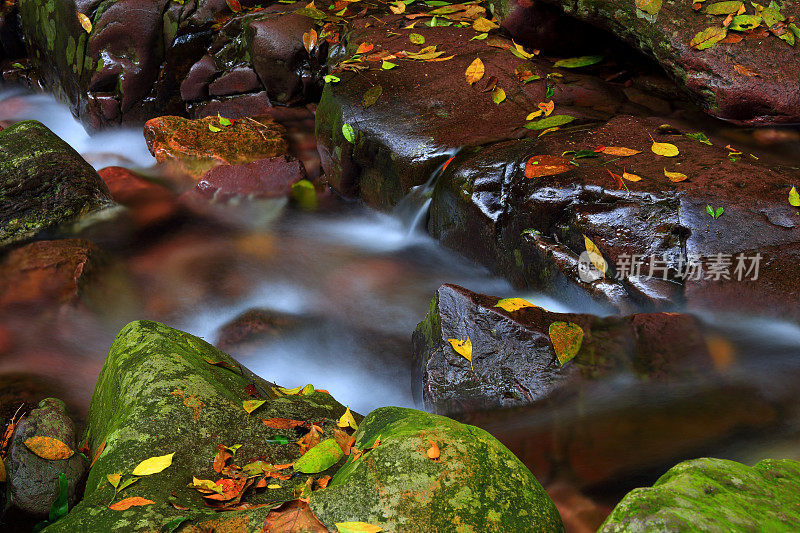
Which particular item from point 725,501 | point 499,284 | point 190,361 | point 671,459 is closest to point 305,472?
point 190,361

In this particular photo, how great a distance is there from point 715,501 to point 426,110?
432cm

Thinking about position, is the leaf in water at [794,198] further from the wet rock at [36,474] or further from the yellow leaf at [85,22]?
the yellow leaf at [85,22]

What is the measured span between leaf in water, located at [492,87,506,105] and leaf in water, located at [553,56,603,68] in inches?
40.5

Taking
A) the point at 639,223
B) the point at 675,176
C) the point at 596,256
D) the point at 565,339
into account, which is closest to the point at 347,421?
the point at 565,339

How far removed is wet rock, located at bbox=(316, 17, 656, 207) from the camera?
17.2 ft

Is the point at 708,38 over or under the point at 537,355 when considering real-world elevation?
over

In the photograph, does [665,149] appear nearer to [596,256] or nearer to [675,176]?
[675,176]

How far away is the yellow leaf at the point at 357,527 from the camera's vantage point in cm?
199

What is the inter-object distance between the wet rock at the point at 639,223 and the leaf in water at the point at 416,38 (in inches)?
87.4

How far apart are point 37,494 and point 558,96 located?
494 centimetres

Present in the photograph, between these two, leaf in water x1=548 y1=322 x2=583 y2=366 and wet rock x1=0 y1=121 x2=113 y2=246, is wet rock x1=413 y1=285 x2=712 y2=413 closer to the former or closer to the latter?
leaf in water x1=548 y1=322 x2=583 y2=366

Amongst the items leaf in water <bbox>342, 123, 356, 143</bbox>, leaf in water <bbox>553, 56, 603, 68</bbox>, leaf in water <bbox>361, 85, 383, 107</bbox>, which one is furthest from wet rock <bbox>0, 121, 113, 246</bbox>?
leaf in water <bbox>553, 56, 603, 68</bbox>

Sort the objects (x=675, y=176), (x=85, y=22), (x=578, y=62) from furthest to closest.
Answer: (x=85, y=22)
(x=578, y=62)
(x=675, y=176)

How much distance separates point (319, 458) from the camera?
8.70ft
